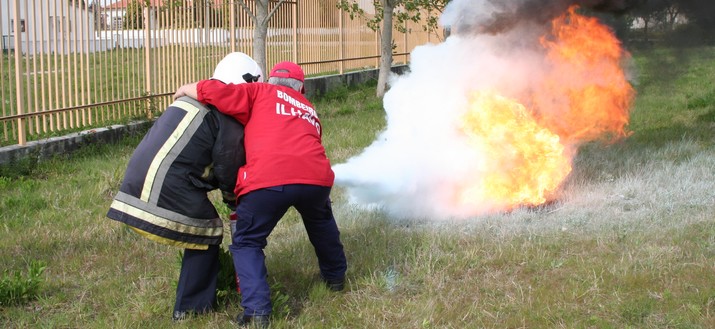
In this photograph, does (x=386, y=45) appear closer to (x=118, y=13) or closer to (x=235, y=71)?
(x=118, y=13)

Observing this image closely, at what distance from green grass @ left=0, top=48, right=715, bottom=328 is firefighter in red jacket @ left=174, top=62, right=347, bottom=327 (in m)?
0.34

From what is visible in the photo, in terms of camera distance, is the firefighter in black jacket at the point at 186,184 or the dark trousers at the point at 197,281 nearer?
the firefighter in black jacket at the point at 186,184

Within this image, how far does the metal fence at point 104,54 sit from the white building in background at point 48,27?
0.01m

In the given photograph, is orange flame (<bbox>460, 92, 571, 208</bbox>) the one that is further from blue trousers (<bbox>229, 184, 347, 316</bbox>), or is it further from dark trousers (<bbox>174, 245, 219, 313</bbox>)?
dark trousers (<bbox>174, 245, 219, 313</bbox>)

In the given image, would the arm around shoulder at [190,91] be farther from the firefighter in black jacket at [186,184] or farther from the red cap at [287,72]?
the red cap at [287,72]

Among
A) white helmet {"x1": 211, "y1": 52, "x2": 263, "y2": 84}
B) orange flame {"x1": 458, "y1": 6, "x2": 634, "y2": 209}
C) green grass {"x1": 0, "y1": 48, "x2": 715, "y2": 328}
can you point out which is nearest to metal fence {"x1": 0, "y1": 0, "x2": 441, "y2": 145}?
green grass {"x1": 0, "y1": 48, "x2": 715, "y2": 328}

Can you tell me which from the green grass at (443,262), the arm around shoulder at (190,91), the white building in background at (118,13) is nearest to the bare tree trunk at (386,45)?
the white building in background at (118,13)

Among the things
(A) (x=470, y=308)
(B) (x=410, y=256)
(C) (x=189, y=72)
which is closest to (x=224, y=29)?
(C) (x=189, y=72)

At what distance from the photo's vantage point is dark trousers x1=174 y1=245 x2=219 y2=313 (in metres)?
4.54

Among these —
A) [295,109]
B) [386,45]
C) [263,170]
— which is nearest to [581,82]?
[295,109]

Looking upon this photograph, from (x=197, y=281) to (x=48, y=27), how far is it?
6.00m

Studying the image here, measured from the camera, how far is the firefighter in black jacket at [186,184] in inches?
169

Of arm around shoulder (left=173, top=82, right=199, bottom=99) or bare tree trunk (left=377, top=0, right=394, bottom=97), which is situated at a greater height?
bare tree trunk (left=377, top=0, right=394, bottom=97)

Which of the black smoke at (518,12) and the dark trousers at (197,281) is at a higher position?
the black smoke at (518,12)
